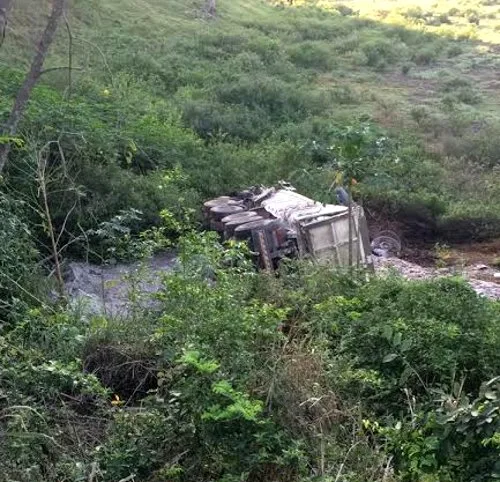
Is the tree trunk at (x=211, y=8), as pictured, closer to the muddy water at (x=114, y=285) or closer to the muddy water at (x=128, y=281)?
the muddy water at (x=128, y=281)

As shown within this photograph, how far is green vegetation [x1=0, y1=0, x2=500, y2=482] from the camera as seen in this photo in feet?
16.6

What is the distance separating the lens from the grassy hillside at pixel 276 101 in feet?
43.6

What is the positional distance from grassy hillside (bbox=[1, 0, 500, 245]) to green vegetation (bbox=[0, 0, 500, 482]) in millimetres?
66

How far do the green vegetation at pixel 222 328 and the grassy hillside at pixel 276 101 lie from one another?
7cm

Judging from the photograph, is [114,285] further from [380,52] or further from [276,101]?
[380,52]

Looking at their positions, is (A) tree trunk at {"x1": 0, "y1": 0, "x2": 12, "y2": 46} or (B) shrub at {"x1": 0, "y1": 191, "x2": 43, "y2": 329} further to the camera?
(B) shrub at {"x1": 0, "y1": 191, "x2": 43, "y2": 329}

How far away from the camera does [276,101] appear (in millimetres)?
19422

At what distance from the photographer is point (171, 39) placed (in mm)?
24422

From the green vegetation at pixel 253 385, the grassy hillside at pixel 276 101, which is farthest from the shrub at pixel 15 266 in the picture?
the grassy hillside at pixel 276 101

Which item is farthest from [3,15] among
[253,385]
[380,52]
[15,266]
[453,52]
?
[453,52]

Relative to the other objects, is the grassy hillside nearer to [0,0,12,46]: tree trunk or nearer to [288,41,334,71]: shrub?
[288,41,334,71]: shrub

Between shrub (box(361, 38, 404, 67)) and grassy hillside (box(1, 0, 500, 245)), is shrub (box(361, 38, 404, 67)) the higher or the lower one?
the lower one

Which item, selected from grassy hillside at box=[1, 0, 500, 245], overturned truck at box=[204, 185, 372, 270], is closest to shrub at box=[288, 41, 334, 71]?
grassy hillside at box=[1, 0, 500, 245]

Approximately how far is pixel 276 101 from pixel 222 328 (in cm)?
1392
